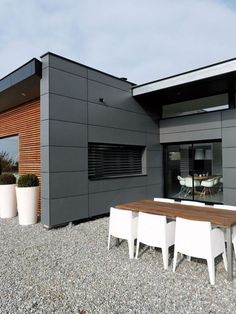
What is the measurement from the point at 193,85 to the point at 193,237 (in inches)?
207

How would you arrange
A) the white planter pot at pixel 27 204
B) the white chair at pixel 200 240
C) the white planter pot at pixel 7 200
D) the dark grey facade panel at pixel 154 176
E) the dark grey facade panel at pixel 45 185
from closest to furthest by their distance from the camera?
the white chair at pixel 200 240 → the dark grey facade panel at pixel 45 185 → the white planter pot at pixel 27 204 → the white planter pot at pixel 7 200 → the dark grey facade panel at pixel 154 176

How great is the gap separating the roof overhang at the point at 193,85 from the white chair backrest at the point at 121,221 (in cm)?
449

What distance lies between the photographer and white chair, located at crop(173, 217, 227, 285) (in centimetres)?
321

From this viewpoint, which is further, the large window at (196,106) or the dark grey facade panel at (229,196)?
the large window at (196,106)

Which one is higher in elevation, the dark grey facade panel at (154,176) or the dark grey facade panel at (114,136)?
the dark grey facade panel at (114,136)

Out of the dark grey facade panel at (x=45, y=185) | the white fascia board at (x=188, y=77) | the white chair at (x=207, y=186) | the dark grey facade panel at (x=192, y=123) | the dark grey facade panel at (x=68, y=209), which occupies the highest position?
the white fascia board at (x=188, y=77)

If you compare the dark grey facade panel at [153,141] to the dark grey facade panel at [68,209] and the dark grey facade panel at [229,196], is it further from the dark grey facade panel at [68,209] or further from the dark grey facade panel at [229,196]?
the dark grey facade panel at [68,209]

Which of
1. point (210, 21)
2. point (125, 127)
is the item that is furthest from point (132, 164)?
point (210, 21)

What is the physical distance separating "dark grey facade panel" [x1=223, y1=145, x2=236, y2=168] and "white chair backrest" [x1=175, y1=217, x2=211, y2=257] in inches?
186

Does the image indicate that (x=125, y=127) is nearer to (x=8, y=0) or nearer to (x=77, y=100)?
(x=77, y=100)

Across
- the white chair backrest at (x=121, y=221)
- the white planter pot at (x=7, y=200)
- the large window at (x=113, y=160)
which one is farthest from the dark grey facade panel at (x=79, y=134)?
the white chair backrest at (x=121, y=221)

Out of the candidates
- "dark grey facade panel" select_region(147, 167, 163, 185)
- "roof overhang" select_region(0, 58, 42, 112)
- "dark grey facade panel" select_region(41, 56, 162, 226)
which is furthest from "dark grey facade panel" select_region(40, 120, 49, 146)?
"dark grey facade panel" select_region(147, 167, 163, 185)

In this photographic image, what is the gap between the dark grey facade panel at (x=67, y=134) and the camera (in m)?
5.94

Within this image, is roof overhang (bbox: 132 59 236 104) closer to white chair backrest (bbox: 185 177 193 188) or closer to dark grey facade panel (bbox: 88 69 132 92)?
dark grey facade panel (bbox: 88 69 132 92)
